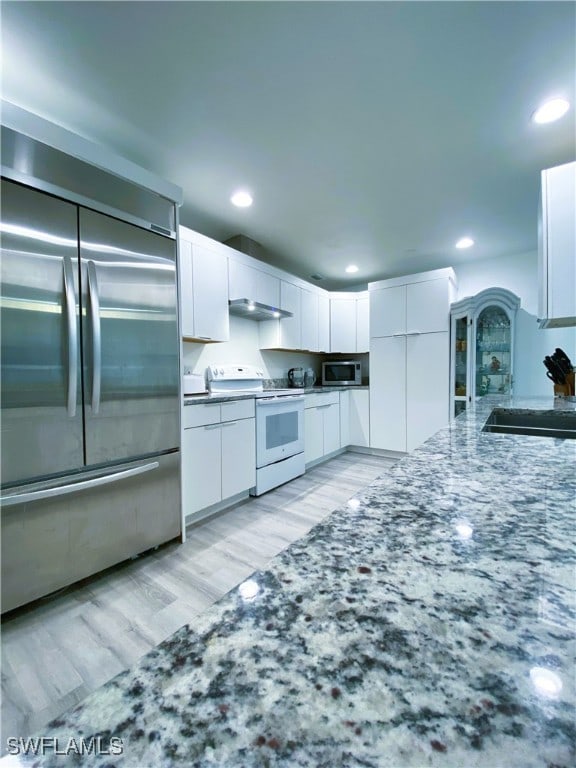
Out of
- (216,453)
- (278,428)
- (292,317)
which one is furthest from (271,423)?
(292,317)

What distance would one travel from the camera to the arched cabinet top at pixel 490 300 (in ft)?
11.3

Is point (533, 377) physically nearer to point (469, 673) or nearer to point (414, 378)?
point (414, 378)

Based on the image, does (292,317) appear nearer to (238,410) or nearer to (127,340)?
(238,410)

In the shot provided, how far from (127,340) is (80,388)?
13.6 inches

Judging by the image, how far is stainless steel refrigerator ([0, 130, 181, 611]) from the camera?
4.58 ft

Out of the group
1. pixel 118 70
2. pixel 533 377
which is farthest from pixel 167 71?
pixel 533 377

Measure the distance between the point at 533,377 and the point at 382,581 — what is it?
4.31 m

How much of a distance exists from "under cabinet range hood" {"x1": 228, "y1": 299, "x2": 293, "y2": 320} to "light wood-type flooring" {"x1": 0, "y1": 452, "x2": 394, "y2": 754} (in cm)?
179

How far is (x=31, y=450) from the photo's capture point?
4.69 ft

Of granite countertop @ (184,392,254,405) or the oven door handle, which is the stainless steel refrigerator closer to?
granite countertop @ (184,392,254,405)

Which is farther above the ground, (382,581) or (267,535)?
(382,581)

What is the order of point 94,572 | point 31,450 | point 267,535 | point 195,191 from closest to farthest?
point 31,450 → point 94,572 → point 267,535 → point 195,191

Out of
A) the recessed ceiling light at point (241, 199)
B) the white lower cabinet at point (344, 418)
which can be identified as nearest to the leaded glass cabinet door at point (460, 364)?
the white lower cabinet at point (344, 418)

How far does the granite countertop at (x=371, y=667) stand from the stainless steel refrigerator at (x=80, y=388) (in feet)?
5.00
